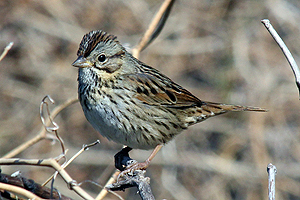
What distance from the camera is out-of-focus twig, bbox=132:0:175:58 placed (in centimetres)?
345

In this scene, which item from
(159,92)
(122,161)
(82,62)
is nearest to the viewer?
(82,62)

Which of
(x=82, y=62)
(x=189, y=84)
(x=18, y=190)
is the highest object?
(x=189, y=84)

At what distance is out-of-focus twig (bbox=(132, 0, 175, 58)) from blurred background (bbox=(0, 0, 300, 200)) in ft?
10.5

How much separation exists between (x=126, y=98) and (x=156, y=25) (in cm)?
66

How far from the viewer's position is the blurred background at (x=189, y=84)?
21.5 ft

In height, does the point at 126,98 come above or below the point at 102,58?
below

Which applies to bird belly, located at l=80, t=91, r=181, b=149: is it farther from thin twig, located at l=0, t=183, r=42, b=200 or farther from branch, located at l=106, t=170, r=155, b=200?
thin twig, located at l=0, t=183, r=42, b=200

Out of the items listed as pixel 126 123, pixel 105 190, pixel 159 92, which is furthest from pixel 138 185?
pixel 159 92

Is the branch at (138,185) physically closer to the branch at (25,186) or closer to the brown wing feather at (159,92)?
the branch at (25,186)

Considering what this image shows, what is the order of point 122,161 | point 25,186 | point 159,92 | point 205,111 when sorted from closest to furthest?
point 25,186 < point 122,161 < point 159,92 < point 205,111

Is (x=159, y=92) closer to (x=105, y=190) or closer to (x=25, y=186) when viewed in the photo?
(x=105, y=190)

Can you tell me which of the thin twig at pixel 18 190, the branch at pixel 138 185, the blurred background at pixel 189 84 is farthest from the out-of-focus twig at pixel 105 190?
the blurred background at pixel 189 84

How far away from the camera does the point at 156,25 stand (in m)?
3.54

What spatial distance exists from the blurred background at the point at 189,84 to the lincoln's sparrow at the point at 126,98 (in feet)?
8.73
